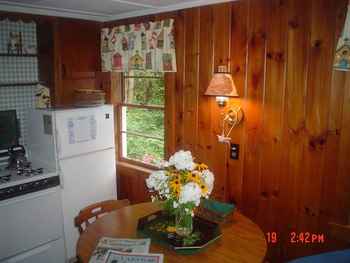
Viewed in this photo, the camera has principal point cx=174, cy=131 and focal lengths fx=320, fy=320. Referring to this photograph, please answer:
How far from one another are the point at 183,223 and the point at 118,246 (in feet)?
1.27

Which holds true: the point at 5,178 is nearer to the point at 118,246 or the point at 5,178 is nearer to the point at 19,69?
the point at 19,69

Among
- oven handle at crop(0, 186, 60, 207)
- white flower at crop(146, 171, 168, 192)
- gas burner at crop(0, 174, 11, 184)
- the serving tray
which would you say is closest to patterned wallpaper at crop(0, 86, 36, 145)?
gas burner at crop(0, 174, 11, 184)

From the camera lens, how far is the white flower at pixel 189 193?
5.43 feet

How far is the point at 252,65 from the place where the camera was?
2.50m

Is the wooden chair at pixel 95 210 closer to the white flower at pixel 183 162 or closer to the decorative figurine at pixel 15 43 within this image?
the white flower at pixel 183 162

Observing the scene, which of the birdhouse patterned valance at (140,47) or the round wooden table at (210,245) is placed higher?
the birdhouse patterned valance at (140,47)

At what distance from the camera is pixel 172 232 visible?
6.10 ft

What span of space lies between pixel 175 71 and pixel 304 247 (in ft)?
6.00

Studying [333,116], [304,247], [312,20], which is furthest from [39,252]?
[312,20]

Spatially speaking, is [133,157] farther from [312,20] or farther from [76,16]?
[312,20]

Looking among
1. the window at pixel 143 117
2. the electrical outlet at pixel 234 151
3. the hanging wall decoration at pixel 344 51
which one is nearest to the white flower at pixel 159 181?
the electrical outlet at pixel 234 151

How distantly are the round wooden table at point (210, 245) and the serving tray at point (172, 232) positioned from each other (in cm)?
4

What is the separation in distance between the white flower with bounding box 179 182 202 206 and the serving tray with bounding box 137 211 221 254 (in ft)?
0.84

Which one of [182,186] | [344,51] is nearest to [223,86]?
[344,51]
